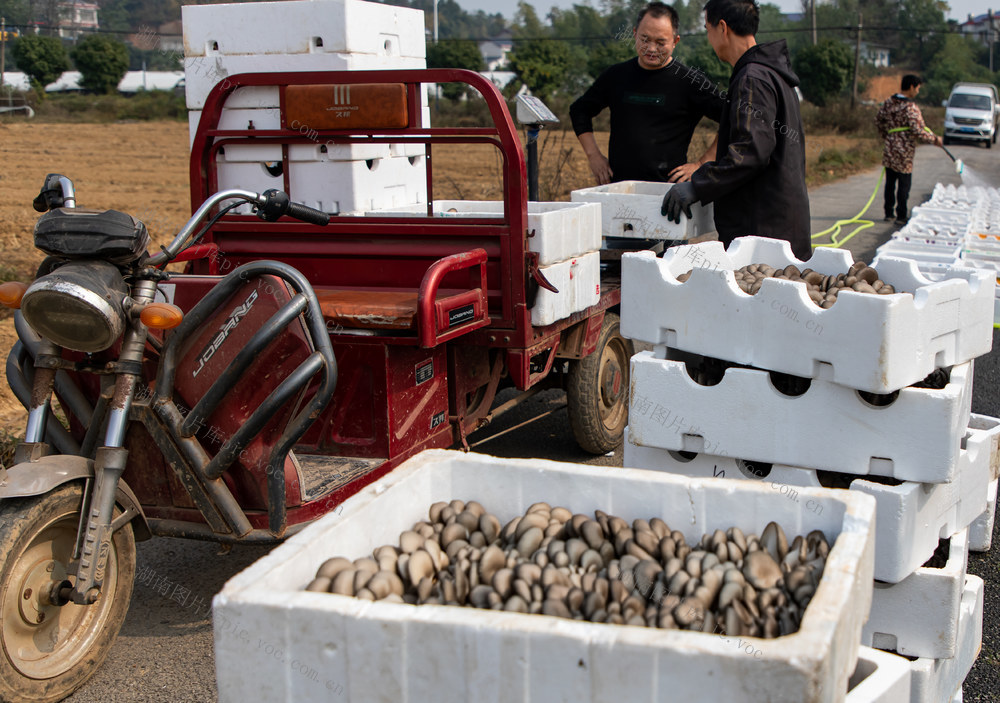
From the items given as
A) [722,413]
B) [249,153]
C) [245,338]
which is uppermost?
[249,153]

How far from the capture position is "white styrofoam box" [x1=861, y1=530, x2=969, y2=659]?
2.84 metres

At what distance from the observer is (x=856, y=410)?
2.92 metres

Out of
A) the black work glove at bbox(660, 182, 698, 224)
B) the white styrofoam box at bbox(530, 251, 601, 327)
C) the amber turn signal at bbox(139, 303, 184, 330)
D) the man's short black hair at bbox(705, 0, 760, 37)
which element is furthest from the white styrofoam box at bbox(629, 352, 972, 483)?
the man's short black hair at bbox(705, 0, 760, 37)

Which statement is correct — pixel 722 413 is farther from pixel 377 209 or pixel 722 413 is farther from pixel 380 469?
pixel 377 209

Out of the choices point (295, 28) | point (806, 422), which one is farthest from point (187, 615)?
point (295, 28)

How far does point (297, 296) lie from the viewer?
318 centimetres

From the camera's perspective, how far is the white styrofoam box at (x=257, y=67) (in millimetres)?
5074

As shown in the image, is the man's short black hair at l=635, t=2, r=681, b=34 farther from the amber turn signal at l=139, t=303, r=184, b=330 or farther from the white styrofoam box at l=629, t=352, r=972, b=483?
the amber turn signal at l=139, t=303, r=184, b=330

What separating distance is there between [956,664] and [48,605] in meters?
→ 2.83

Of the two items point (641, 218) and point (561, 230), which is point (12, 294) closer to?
point (561, 230)

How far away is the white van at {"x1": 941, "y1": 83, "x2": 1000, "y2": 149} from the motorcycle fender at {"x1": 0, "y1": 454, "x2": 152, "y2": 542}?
122ft

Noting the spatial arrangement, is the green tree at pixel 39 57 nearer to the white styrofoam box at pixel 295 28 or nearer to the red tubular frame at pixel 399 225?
the white styrofoam box at pixel 295 28

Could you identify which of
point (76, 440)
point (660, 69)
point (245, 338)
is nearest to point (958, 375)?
point (245, 338)

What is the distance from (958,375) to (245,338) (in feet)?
7.49
